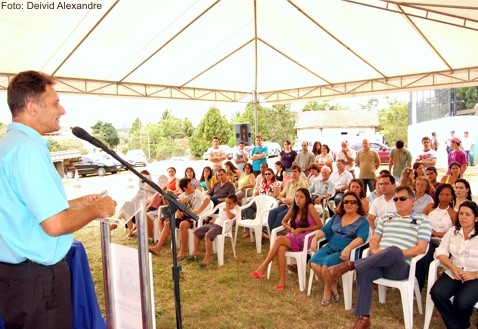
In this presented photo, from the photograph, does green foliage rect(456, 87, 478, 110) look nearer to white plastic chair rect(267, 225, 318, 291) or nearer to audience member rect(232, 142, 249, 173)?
audience member rect(232, 142, 249, 173)

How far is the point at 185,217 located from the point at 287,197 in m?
1.56

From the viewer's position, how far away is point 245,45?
765cm

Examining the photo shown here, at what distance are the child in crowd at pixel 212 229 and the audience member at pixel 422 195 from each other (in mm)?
2265

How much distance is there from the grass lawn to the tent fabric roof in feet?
11.5

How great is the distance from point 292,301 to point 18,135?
2913mm

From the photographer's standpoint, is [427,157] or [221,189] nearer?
[221,189]

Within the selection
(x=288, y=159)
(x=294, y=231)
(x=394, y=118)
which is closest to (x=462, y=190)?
(x=294, y=231)

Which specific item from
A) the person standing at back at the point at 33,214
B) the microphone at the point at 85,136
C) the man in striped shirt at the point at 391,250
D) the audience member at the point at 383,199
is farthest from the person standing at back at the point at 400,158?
the person standing at back at the point at 33,214

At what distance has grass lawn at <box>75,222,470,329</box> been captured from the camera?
3.15 metres

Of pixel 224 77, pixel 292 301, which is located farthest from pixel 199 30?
pixel 292 301

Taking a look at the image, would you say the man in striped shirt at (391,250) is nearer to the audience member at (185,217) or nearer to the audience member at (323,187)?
the audience member at (185,217)

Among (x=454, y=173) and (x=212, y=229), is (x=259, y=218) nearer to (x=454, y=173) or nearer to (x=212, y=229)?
(x=212, y=229)

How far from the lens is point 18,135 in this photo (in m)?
1.39

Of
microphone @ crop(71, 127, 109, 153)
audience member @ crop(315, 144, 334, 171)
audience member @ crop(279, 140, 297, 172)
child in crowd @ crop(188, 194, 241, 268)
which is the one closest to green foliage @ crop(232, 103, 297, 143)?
audience member @ crop(315, 144, 334, 171)
